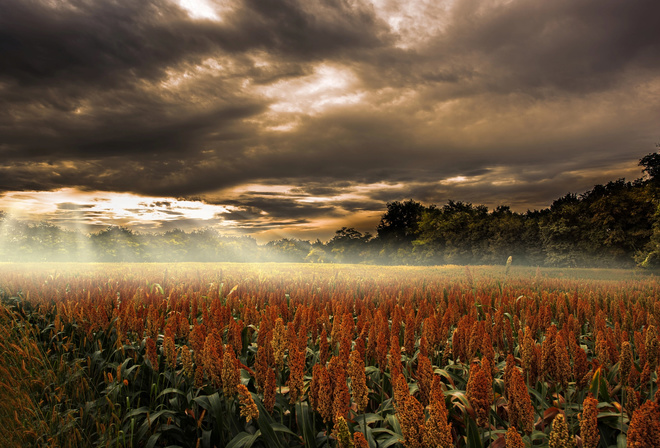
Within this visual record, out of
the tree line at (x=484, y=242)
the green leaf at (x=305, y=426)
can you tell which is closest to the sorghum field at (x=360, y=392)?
the green leaf at (x=305, y=426)

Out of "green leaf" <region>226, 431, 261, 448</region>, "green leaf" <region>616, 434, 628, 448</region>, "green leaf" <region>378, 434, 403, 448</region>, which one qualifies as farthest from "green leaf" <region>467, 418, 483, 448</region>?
"green leaf" <region>226, 431, 261, 448</region>

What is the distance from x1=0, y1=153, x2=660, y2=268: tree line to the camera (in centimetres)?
3341

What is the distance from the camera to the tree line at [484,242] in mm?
33406

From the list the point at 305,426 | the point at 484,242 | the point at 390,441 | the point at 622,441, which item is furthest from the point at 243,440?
the point at 484,242

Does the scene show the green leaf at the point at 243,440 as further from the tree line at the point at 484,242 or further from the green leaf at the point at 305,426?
the tree line at the point at 484,242

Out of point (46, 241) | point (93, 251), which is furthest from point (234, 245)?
point (46, 241)

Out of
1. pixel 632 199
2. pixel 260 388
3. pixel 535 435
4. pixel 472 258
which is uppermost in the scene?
pixel 632 199

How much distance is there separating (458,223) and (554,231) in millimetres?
15369

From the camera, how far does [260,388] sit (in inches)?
96.7

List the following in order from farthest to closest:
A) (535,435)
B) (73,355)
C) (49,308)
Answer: (49,308) < (73,355) < (535,435)

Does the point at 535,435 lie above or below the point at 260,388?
below

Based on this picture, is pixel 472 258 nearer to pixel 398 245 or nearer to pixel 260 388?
pixel 398 245

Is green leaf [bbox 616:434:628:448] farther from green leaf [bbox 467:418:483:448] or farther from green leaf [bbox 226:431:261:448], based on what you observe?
green leaf [bbox 226:431:261:448]

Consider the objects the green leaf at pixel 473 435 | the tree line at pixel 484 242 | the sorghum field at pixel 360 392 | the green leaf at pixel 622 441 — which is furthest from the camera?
the tree line at pixel 484 242
